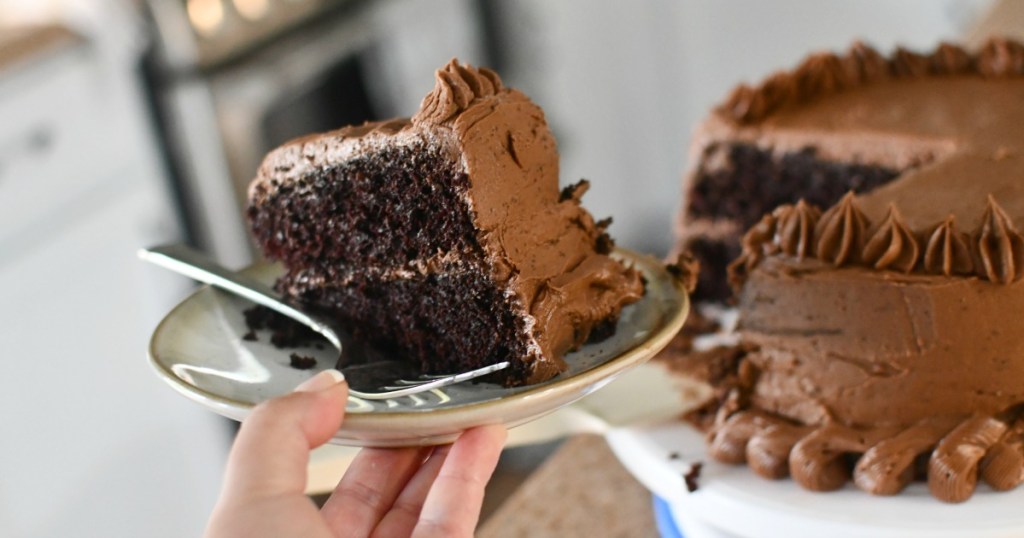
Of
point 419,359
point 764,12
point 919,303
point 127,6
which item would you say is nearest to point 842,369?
point 919,303

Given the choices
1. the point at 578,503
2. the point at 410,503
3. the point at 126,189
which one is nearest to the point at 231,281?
the point at 410,503

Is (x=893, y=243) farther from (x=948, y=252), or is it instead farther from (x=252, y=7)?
(x=252, y=7)

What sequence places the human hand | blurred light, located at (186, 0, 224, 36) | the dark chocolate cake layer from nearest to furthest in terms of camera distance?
1. the human hand
2. the dark chocolate cake layer
3. blurred light, located at (186, 0, 224, 36)

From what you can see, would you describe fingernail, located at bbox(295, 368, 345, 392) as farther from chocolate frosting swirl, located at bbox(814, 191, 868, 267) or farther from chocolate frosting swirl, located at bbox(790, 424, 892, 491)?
chocolate frosting swirl, located at bbox(814, 191, 868, 267)

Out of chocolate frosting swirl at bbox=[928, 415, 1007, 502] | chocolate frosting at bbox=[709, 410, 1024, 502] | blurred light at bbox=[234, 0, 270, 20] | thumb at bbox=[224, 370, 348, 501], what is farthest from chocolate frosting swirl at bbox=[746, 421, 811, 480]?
blurred light at bbox=[234, 0, 270, 20]

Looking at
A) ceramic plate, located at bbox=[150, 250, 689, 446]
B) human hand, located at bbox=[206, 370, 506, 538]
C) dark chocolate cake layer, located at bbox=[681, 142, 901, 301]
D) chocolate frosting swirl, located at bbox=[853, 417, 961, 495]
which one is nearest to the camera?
human hand, located at bbox=[206, 370, 506, 538]

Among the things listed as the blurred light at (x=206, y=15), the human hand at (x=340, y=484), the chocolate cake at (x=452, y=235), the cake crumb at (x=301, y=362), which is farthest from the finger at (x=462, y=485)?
the blurred light at (x=206, y=15)
